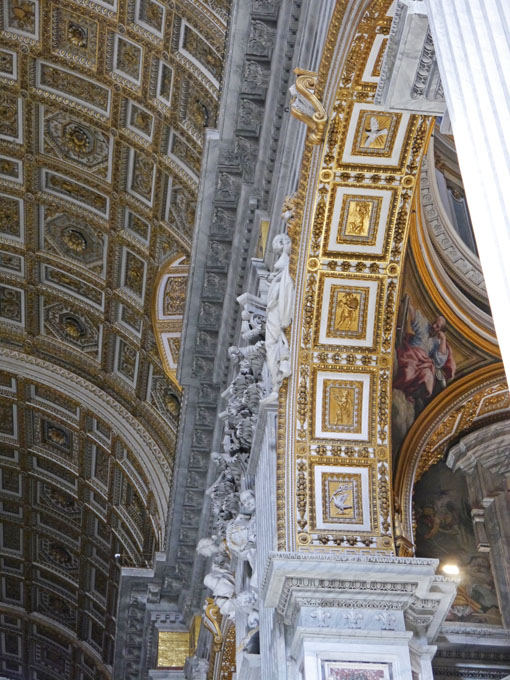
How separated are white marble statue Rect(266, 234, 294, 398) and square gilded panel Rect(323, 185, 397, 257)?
0.44 m

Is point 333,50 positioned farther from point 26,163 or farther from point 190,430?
point 26,163

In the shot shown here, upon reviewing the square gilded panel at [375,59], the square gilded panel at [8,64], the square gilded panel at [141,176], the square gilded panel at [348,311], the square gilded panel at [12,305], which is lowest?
the square gilded panel at [348,311]

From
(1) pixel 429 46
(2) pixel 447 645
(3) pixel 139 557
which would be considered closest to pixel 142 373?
(3) pixel 139 557

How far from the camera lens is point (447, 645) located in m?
12.3

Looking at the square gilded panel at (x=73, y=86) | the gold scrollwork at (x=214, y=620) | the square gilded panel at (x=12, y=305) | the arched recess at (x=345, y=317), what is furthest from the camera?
the square gilded panel at (x=12, y=305)

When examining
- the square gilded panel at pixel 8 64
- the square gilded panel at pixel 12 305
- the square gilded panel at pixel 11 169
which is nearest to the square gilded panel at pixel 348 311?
the square gilded panel at pixel 8 64

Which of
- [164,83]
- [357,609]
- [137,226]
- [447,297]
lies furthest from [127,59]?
[357,609]

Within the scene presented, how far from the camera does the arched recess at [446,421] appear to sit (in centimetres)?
1184

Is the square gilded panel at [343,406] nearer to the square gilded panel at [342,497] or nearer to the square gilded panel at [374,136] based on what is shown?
the square gilded panel at [342,497]

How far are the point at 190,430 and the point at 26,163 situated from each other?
16.9 ft

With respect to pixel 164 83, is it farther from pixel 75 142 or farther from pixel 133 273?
pixel 133 273

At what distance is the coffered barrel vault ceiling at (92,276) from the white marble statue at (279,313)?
383 centimetres

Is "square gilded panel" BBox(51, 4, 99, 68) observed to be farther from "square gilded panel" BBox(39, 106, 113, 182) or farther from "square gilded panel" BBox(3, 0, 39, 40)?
"square gilded panel" BBox(39, 106, 113, 182)

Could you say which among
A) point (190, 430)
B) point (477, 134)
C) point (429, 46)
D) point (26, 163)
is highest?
point (26, 163)
